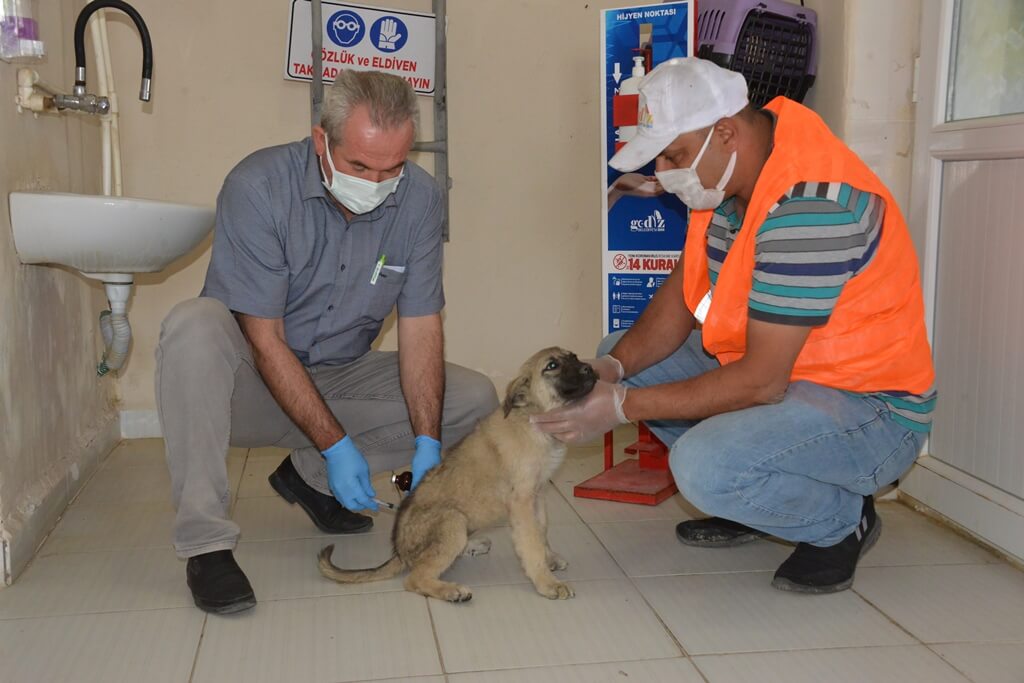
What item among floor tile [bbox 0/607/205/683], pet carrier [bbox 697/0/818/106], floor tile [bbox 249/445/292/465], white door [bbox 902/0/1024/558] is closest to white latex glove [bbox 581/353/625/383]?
white door [bbox 902/0/1024/558]

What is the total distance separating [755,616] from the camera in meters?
2.64

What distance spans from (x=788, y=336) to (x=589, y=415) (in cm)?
60

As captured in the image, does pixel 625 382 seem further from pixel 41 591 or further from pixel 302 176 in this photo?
pixel 41 591

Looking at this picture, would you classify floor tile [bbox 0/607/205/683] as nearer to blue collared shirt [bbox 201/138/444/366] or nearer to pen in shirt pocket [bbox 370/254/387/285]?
blue collared shirt [bbox 201/138/444/366]

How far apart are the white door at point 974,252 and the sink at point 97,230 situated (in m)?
2.61

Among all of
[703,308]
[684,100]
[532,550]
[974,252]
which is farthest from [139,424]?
[974,252]

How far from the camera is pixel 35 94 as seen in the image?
126 inches

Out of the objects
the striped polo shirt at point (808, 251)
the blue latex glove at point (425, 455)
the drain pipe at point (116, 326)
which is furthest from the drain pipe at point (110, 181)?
the striped polo shirt at point (808, 251)

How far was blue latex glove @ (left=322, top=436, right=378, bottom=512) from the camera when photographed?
2852 mm

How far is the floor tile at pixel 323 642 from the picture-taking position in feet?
7.59

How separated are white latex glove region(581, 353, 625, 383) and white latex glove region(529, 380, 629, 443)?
370mm

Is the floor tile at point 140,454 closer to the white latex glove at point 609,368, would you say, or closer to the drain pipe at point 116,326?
the drain pipe at point 116,326

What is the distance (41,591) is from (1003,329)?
3.07 meters

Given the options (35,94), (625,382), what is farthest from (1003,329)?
(35,94)
